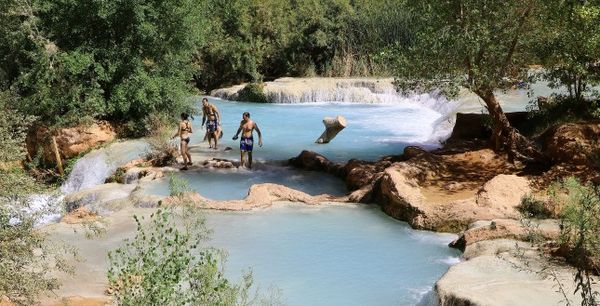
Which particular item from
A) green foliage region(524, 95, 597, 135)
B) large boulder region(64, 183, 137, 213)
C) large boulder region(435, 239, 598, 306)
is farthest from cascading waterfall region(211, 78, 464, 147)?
large boulder region(435, 239, 598, 306)

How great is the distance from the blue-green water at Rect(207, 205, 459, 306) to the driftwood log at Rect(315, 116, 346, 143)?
23.6 ft

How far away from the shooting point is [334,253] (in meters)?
10.4

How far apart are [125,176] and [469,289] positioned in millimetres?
11323

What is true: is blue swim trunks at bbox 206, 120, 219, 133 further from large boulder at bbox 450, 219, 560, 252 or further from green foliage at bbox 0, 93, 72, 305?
green foliage at bbox 0, 93, 72, 305

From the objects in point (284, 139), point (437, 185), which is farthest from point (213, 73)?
point (437, 185)

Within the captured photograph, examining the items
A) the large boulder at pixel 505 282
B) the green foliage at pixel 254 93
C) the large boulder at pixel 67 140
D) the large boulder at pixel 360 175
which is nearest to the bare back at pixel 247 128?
the large boulder at pixel 360 175

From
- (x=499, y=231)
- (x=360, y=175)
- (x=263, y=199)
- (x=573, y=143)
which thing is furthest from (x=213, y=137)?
(x=499, y=231)

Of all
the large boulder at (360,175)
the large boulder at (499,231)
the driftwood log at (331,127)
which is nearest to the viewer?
the large boulder at (499,231)

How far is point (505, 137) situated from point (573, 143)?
2.24m

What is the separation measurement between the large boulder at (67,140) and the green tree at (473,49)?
35.7 feet

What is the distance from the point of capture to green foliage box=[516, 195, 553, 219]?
416 inches

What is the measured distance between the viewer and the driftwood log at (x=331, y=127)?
19.9 metres

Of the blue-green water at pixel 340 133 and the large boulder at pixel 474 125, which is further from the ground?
the large boulder at pixel 474 125

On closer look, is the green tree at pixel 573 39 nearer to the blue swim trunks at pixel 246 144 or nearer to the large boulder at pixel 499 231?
the large boulder at pixel 499 231
